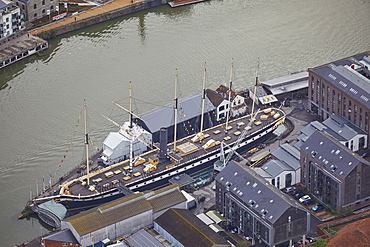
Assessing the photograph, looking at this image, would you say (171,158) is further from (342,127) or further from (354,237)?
(354,237)

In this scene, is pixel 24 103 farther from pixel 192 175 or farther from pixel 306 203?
pixel 306 203

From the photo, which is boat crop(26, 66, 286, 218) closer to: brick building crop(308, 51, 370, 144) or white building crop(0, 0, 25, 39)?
brick building crop(308, 51, 370, 144)

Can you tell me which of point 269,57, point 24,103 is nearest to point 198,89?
point 269,57

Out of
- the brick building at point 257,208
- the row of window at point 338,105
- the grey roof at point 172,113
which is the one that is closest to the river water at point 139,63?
the grey roof at point 172,113

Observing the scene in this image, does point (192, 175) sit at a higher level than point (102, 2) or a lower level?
lower

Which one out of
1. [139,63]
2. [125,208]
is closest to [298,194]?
[125,208]
